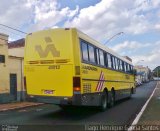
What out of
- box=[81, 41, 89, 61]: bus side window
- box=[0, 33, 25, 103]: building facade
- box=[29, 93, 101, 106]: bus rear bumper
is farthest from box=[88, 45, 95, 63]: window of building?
box=[0, 33, 25, 103]: building facade

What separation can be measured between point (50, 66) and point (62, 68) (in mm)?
668

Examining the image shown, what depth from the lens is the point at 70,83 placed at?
50.6 ft

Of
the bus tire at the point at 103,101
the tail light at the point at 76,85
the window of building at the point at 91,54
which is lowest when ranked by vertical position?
the bus tire at the point at 103,101

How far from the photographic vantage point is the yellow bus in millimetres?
15473

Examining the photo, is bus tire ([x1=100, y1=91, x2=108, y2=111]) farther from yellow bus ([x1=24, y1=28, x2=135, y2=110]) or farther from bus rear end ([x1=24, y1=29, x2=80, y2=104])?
bus rear end ([x1=24, y1=29, x2=80, y2=104])

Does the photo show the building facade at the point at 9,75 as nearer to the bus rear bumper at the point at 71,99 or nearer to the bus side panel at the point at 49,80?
the bus side panel at the point at 49,80

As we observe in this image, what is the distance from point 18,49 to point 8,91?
9.84 metres

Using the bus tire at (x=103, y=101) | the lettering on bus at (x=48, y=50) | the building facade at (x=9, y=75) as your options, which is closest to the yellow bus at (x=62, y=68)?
the lettering on bus at (x=48, y=50)

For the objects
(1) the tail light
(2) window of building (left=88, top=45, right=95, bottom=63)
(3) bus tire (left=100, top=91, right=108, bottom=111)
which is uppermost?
(2) window of building (left=88, top=45, right=95, bottom=63)

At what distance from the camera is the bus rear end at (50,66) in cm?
1555

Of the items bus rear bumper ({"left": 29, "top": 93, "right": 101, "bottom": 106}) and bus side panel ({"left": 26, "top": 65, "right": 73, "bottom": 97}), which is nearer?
bus rear bumper ({"left": 29, "top": 93, "right": 101, "bottom": 106})

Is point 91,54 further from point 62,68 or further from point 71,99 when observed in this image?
point 71,99

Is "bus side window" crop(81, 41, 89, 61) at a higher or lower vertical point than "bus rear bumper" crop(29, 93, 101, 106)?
higher

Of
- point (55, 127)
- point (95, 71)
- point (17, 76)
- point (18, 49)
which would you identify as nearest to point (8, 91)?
point (17, 76)
